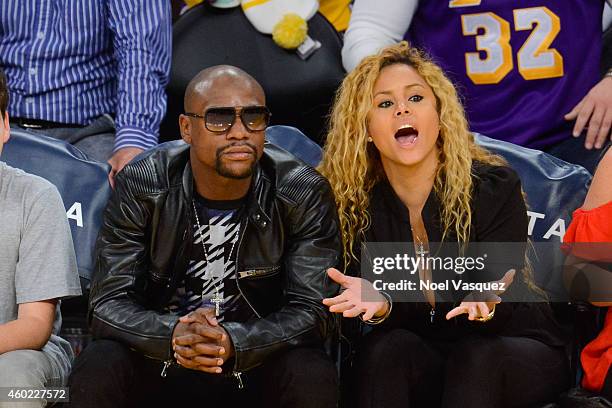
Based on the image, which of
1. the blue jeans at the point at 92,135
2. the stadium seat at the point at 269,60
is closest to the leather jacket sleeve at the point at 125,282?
the blue jeans at the point at 92,135

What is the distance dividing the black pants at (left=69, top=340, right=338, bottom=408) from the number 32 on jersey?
60.5 inches

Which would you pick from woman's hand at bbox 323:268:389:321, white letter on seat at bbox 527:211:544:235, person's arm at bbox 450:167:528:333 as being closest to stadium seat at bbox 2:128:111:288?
woman's hand at bbox 323:268:389:321

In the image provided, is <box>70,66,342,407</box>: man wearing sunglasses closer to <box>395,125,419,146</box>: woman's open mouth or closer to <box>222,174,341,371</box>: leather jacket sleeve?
<box>222,174,341,371</box>: leather jacket sleeve

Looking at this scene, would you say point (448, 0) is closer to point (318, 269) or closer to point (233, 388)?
point (318, 269)

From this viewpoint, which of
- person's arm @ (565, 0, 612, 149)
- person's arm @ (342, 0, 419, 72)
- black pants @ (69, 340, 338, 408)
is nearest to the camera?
black pants @ (69, 340, 338, 408)

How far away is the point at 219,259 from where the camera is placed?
10.3 ft

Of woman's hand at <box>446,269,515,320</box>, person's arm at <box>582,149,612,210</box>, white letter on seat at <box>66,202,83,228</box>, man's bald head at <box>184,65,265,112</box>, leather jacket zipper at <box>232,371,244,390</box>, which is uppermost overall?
man's bald head at <box>184,65,265,112</box>

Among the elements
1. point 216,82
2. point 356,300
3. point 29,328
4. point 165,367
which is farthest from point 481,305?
point 29,328

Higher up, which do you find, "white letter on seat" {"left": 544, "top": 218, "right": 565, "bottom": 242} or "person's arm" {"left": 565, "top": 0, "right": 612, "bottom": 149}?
"person's arm" {"left": 565, "top": 0, "right": 612, "bottom": 149}

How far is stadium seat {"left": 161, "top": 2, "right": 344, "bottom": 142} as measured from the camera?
4.10 m

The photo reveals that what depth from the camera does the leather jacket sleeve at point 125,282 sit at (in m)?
2.92

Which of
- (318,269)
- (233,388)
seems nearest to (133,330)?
(233,388)

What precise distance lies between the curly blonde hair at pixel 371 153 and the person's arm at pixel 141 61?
834 millimetres

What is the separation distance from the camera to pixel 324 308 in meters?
3.04
